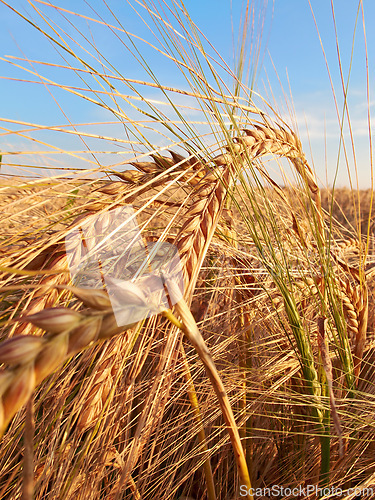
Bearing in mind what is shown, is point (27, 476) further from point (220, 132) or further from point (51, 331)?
point (220, 132)

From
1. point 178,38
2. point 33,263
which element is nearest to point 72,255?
point 33,263

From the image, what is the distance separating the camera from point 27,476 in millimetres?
150

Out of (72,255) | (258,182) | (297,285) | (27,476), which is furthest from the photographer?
(297,285)

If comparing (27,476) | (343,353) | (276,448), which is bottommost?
(276,448)

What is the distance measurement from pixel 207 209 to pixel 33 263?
235 millimetres

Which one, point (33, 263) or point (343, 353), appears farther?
point (343, 353)

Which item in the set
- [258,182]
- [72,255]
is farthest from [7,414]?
[258,182]

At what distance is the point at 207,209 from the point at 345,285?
406mm

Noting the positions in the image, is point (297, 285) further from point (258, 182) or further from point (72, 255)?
point (72, 255)

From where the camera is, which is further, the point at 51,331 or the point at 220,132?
the point at 220,132

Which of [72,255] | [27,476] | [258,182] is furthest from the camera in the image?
[258,182]

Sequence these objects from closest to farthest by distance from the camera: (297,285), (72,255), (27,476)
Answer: (27,476) → (72,255) → (297,285)

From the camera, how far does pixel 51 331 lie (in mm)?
175

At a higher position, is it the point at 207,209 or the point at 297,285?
the point at 207,209
